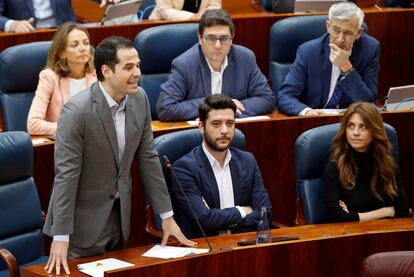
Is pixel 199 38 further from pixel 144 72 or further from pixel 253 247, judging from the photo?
pixel 253 247

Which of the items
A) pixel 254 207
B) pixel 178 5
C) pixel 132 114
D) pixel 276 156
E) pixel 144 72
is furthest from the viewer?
pixel 178 5

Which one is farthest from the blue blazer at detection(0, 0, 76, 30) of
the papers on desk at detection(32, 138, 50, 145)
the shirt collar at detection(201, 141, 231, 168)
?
the shirt collar at detection(201, 141, 231, 168)

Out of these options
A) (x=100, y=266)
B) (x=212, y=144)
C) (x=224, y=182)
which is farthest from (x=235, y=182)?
(x=100, y=266)

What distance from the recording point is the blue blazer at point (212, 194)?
3.61 metres

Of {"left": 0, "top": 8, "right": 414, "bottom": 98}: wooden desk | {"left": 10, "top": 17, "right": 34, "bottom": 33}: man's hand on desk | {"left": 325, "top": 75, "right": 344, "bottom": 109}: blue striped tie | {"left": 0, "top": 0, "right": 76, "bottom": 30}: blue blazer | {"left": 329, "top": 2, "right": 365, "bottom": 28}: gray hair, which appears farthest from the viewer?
{"left": 0, "top": 0, "right": 76, "bottom": 30}: blue blazer

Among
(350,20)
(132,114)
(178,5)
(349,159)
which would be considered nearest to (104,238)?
(132,114)

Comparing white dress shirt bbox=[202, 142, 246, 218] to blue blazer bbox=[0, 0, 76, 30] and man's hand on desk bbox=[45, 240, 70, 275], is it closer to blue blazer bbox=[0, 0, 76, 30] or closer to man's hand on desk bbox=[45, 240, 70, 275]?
man's hand on desk bbox=[45, 240, 70, 275]

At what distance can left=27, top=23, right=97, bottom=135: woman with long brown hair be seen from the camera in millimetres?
4434

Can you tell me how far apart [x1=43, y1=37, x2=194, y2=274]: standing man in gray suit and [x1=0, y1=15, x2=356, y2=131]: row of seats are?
1362 millimetres

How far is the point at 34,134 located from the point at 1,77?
0.41 meters

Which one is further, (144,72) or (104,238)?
(144,72)

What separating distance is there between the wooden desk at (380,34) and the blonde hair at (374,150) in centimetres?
153

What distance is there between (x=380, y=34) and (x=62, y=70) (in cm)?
190

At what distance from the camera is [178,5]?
217 inches
